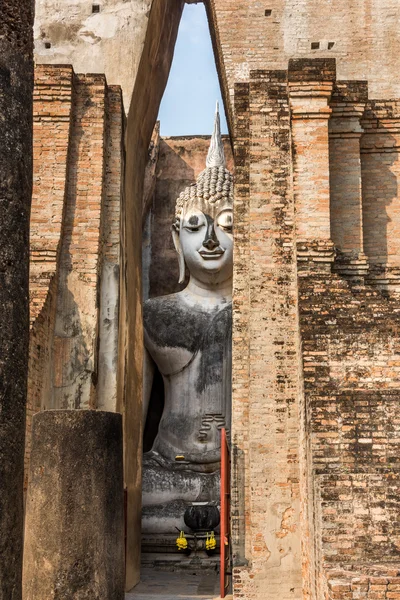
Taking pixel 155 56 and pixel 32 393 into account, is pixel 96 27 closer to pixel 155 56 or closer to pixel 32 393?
pixel 155 56

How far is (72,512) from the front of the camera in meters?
6.83

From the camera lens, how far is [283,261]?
352 inches

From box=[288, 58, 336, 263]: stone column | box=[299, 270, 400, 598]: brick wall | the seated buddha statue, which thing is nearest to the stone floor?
the seated buddha statue

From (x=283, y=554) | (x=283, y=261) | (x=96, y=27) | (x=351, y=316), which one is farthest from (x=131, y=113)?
(x=283, y=554)

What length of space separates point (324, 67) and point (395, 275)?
211cm

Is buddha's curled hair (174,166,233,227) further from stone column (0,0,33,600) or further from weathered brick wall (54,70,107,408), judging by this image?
stone column (0,0,33,600)

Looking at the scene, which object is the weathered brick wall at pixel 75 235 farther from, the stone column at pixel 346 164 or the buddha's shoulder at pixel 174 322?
the buddha's shoulder at pixel 174 322

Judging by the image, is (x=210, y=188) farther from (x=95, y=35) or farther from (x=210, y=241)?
(x=95, y=35)

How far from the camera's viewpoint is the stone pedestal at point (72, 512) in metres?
6.71

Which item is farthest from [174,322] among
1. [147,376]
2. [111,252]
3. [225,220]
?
[111,252]

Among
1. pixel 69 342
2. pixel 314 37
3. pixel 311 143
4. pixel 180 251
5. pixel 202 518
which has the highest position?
pixel 314 37

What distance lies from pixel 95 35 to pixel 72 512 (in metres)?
6.72

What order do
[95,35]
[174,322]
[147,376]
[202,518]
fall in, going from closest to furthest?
[95,35] < [202,518] < [174,322] < [147,376]

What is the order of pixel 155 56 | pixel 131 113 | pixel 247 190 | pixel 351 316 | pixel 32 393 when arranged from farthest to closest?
1. pixel 155 56
2. pixel 131 113
3. pixel 247 190
4. pixel 32 393
5. pixel 351 316
